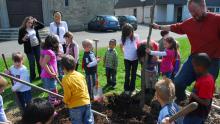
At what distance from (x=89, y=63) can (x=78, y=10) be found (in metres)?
23.7

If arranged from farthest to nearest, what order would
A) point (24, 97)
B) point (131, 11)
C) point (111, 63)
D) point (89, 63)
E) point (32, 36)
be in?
1. point (131, 11)
2. point (32, 36)
3. point (111, 63)
4. point (89, 63)
5. point (24, 97)

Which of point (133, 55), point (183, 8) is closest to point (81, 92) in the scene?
point (133, 55)

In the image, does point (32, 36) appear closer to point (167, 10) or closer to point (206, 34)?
point (206, 34)

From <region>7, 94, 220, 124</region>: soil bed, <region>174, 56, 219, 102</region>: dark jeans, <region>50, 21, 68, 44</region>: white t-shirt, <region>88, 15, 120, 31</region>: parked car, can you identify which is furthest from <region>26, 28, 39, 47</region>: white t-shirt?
<region>88, 15, 120, 31</region>: parked car

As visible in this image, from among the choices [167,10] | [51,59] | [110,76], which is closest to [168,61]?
[110,76]

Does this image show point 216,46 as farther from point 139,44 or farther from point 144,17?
point 144,17

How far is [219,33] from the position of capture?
15.1 feet

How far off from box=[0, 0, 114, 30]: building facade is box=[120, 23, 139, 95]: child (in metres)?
20.0

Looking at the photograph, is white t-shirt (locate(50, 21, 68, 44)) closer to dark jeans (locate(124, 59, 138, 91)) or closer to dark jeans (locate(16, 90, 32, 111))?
dark jeans (locate(124, 59, 138, 91))

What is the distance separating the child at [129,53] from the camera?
273 inches

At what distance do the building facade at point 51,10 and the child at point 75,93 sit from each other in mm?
21949

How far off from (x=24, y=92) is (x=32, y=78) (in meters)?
2.94

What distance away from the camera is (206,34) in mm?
4629

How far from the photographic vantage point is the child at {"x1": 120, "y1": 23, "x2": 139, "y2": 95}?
694 cm
